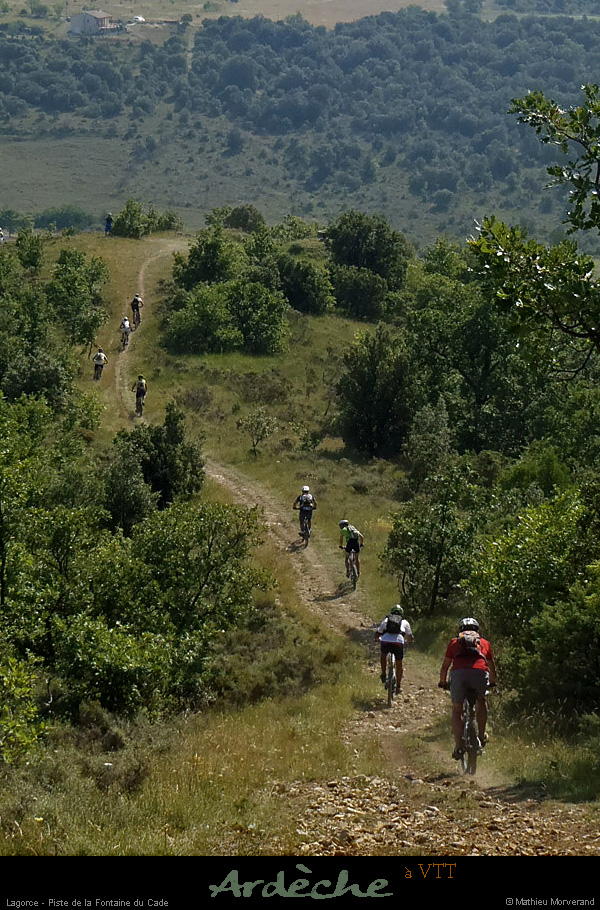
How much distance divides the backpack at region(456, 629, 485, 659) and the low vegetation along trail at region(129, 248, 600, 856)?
147cm

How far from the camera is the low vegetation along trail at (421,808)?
9164 millimetres

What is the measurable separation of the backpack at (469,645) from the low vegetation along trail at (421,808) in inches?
57.8

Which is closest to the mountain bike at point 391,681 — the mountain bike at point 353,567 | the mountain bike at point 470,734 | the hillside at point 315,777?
the hillside at point 315,777

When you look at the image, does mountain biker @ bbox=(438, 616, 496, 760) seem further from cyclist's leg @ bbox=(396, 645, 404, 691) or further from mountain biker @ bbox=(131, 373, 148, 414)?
mountain biker @ bbox=(131, 373, 148, 414)

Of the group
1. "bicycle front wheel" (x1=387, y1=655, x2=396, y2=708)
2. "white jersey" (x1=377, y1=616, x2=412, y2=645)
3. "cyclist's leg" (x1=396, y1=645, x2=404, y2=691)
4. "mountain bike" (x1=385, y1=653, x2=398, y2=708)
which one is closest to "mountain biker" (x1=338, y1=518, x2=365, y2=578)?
"mountain bike" (x1=385, y1=653, x2=398, y2=708)

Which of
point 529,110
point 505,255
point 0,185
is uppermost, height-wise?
point 529,110

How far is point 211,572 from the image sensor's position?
1923cm

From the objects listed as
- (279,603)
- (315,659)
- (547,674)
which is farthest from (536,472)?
(547,674)

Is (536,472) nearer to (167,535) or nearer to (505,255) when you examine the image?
(167,535)

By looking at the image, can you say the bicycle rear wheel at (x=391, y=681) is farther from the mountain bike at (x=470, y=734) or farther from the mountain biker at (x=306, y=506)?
the mountain biker at (x=306, y=506)

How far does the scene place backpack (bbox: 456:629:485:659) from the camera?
11.5m

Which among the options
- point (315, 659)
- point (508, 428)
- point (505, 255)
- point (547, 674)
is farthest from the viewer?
point (508, 428)

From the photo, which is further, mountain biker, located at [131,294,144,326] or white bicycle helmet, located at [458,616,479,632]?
mountain biker, located at [131,294,144,326]

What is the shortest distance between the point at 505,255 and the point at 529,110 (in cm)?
226
